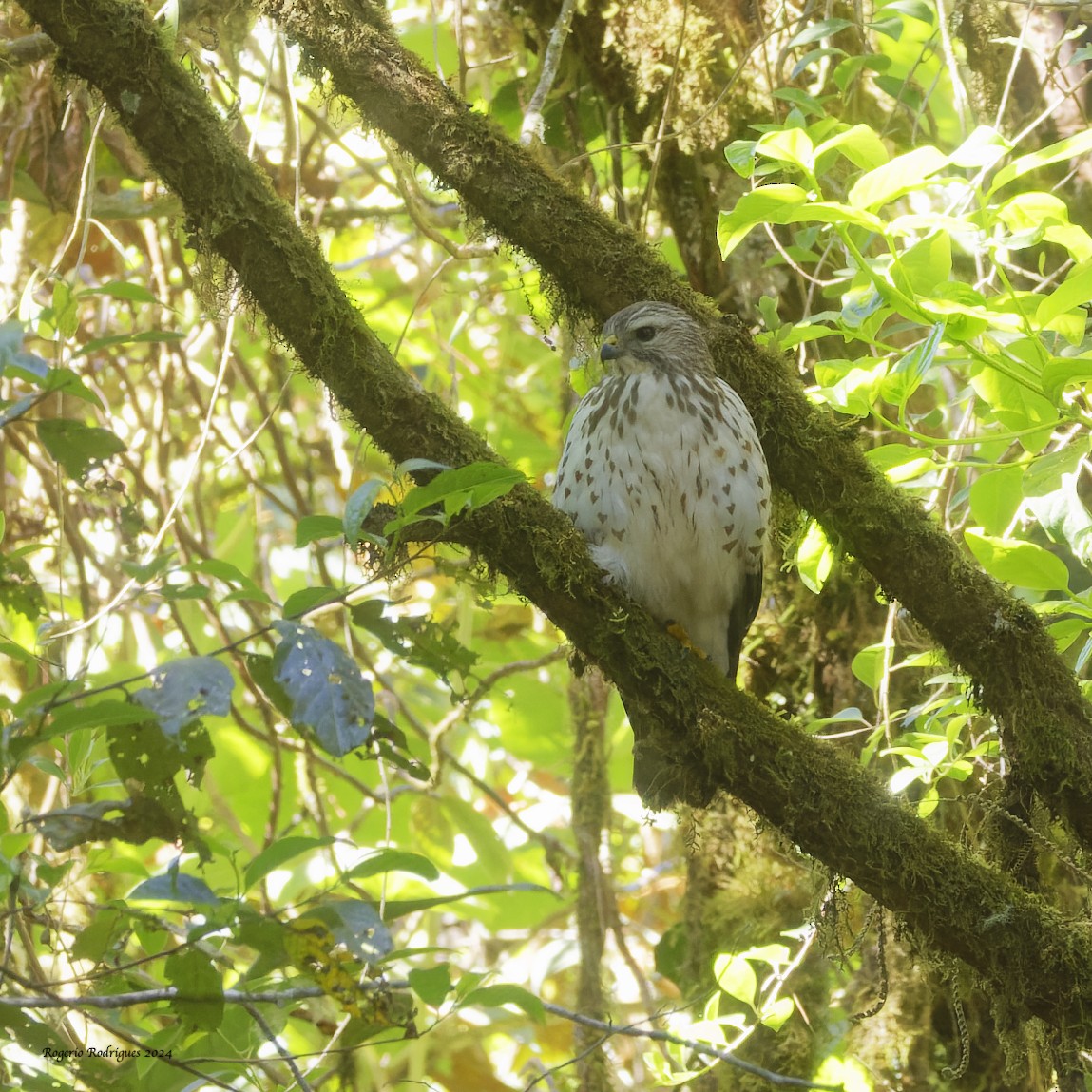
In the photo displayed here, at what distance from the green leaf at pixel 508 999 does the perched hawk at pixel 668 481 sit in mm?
1190

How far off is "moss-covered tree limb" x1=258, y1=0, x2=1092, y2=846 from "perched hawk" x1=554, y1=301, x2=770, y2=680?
9 cm

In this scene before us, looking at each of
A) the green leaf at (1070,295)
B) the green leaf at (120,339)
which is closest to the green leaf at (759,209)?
the green leaf at (1070,295)

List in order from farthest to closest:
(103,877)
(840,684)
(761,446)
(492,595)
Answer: (103,877) < (840,684) < (761,446) < (492,595)

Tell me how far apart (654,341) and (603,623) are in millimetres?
936

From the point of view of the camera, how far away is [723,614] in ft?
10.3

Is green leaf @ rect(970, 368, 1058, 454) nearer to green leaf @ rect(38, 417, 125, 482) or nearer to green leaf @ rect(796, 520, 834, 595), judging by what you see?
green leaf @ rect(796, 520, 834, 595)

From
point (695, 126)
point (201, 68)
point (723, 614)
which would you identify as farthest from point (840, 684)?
point (201, 68)

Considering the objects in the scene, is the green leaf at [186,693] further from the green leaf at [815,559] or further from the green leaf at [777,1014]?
the green leaf at [777,1014]

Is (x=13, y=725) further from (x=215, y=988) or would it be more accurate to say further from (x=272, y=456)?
(x=272, y=456)

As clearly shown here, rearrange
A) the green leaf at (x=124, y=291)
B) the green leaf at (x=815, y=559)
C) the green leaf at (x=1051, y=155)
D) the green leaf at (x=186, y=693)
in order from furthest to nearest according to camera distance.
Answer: the green leaf at (x=815, y=559) → the green leaf at (x=124, y=291) → the green leaf at (x=1051, y=155) → the green leaf at (x=186, y=693)

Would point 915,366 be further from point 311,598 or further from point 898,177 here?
point 311,598

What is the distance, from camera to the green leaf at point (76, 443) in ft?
7.02

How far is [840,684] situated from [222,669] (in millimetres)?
2120

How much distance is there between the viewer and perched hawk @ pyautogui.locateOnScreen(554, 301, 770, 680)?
2.86m
